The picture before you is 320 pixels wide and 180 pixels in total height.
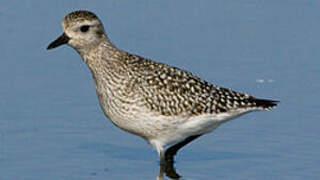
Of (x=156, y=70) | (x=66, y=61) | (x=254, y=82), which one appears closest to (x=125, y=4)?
(x=66, y=61)

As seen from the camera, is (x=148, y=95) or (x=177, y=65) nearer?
(x=148, y=95)

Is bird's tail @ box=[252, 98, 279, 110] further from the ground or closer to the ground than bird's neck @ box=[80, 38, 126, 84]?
closer to the ground

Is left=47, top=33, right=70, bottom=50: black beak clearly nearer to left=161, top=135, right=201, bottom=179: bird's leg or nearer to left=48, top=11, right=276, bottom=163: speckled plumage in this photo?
left=48, top=11, right=276, bottom=163: speckled plumage

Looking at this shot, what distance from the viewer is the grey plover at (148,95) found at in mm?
13000

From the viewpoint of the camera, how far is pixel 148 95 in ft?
43.0

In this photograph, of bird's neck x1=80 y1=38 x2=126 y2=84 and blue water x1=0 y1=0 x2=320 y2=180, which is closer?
bird's neck x1=80 y1=38 x2=126 y2=84

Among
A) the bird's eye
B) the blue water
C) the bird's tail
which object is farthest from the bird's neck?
the bird's tail

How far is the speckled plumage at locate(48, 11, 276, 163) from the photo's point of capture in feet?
42.7

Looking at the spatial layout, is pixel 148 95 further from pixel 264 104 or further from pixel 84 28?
pixel 264 104

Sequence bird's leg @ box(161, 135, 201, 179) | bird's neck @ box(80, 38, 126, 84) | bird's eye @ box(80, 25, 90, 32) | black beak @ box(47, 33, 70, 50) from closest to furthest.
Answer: black beak @ box(47, 33, 70, 50) → bird's eye @ box(80, 25, 90, 32) → bird's neck @ box(80, 38, 126, 84) → bird's leg @ box(161, 135, 201, 179)

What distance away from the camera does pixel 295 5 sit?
1811 cm

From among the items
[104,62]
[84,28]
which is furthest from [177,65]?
[84,28]

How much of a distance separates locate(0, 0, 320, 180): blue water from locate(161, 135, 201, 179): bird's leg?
5.6 inches

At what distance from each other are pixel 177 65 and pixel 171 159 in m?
2.48
